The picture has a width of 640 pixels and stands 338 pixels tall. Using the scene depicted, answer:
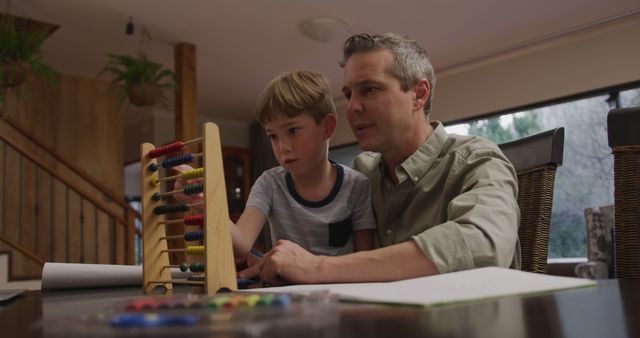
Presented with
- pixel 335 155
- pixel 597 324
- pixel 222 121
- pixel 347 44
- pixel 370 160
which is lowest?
pixel 597 324

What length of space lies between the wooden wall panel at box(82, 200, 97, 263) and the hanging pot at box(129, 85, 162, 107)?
1.85m

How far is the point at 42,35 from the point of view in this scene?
4.38m

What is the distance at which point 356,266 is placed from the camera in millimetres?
968

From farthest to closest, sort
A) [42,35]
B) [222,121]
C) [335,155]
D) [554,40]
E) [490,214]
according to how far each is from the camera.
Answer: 1. [222,121]
2. [335,155]
3. [554,40]
4. [42,35]
5. [490,214]

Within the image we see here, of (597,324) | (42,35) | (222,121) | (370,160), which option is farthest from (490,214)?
(222,121)

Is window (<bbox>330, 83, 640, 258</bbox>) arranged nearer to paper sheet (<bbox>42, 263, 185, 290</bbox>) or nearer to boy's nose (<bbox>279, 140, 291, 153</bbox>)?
boy's nose (<bbox>279, 140, 291, 153</bbox>)

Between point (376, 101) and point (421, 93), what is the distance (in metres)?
0.15

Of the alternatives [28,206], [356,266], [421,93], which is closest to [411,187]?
[421,93]

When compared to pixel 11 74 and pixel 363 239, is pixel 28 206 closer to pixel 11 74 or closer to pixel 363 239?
pixel 11 74

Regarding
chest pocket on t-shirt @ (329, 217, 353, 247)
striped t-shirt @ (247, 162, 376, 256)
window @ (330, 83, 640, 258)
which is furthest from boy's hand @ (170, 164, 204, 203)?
window @ (330, 83, 640, 258)

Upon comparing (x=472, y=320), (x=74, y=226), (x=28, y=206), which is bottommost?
(x=472, y=320)

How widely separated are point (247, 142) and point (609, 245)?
5.68 meters

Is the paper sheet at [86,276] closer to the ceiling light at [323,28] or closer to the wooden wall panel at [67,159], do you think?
the ceiling light at [323,28]

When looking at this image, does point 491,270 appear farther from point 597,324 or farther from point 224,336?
point 224,336
